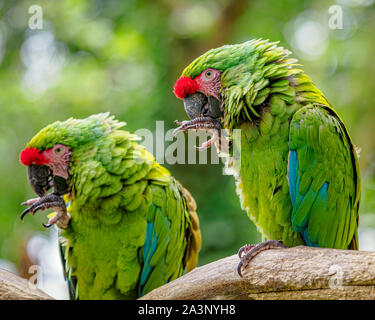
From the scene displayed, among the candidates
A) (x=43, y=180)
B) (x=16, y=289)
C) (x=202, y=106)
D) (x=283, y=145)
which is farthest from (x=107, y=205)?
(x=283, y=145)

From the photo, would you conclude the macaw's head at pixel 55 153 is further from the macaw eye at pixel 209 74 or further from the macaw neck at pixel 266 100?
the macaw neck at pixel 266 100

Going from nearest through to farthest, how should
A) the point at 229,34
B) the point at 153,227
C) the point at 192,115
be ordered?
the point at 192,115, the point at 153,227, the point at 229,34

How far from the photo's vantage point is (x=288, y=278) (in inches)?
64.9

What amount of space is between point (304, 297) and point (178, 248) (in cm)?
85

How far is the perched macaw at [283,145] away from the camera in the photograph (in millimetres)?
1849

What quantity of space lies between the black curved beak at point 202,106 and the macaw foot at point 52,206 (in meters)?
0.84

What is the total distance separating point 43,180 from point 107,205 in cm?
39

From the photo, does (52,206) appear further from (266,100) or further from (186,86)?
(266,100)

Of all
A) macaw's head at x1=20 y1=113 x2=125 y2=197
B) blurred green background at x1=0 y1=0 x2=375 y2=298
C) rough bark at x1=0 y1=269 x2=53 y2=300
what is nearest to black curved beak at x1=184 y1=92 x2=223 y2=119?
macaw's head at x1=20 y1=113 x2=125 y2=197

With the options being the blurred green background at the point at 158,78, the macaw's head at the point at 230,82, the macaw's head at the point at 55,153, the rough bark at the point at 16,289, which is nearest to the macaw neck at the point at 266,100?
the macaw's head at the point at 230,82

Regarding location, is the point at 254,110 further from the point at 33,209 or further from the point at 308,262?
the point at 33,209

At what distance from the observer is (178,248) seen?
2.32m

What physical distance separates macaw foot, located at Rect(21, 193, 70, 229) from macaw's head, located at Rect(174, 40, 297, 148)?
0.75m
